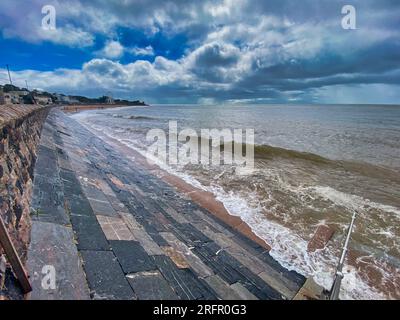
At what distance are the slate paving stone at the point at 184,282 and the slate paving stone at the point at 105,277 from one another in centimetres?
69

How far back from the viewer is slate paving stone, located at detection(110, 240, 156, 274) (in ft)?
9.87

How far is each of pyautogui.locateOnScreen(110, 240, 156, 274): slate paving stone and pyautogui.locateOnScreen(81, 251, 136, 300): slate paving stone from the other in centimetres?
11

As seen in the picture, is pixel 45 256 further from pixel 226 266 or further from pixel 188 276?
pixel 226 266

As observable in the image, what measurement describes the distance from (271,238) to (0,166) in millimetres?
6134

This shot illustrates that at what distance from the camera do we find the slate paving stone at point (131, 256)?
3008mm

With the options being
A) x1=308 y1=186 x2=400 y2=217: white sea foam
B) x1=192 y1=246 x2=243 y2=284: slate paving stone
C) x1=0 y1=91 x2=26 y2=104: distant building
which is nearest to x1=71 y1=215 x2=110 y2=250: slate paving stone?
x1=192 y1=246 x2=243 y2=284: slate paving stone

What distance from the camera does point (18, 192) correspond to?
10.8ft

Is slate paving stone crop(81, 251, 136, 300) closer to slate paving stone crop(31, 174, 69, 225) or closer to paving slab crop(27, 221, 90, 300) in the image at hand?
paving slab crop(27, 221, 90, 300)

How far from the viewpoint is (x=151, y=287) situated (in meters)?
2.79

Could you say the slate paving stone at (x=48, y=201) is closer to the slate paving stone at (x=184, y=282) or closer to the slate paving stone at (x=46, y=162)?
the slate paving stone at (x=46, y=162)

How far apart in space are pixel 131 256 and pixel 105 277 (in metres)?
0.61

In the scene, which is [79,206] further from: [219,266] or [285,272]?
→ [285,272]

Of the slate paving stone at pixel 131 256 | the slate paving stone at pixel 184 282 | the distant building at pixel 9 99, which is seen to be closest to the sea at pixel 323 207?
the slate paving stone at pixel 184 282
